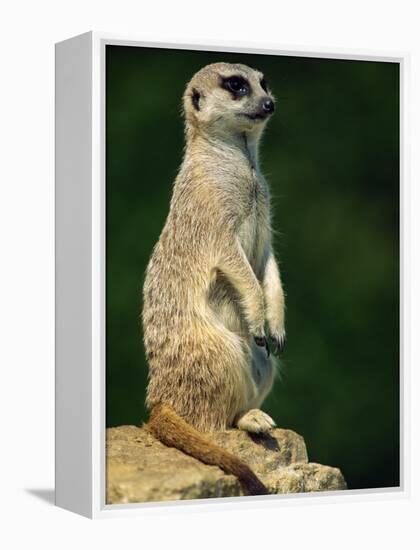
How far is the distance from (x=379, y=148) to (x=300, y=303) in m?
1.27

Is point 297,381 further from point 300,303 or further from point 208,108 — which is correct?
point 208,108

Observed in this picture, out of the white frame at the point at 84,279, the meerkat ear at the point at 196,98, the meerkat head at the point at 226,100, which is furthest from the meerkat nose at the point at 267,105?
the meerkat ear at the point at 196,98

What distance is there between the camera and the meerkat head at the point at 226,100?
35.7ft

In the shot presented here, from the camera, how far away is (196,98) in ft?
35.9

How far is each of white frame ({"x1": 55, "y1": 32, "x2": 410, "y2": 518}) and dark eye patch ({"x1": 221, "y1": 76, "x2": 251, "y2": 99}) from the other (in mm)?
201

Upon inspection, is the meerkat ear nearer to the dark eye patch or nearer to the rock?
the dark eye patch

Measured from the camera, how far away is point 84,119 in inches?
405

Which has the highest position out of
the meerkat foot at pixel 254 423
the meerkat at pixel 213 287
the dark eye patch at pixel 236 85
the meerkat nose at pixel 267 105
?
the dark eye patch at pixel 236 85

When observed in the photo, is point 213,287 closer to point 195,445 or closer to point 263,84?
point 195,445

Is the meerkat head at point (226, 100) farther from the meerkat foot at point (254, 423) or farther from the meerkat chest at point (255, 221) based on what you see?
the meerkat foot at point (254, 423)

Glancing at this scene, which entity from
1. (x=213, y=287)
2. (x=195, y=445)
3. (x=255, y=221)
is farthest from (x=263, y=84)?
(x=195, y=445)

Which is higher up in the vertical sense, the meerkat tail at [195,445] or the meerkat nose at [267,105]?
the meerkat nose at [267,105]

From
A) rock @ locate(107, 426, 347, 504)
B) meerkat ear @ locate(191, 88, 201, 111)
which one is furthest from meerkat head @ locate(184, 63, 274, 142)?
rock @ locate(107, 426, 347, 504)

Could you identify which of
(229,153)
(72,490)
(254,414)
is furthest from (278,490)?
(229,153)
